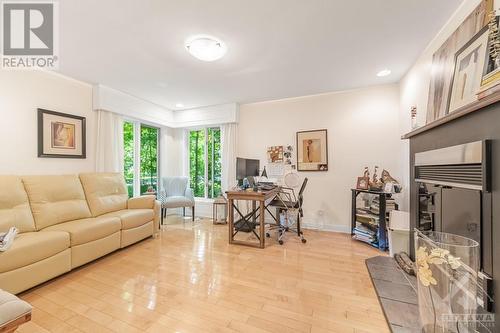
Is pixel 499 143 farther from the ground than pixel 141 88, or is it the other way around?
pixel 141 88

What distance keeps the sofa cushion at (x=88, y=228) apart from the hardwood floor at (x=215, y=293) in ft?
1.16

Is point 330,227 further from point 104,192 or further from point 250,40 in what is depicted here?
point 104,192

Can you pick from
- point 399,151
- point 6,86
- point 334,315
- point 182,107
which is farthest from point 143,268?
point 399,151

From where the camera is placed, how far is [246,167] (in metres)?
3.70

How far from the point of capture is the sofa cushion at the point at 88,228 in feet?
7.59

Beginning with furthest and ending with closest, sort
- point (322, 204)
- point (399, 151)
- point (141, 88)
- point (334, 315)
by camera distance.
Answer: point (322, 204), point (141, 88), point (399, 151), point (334, 315)

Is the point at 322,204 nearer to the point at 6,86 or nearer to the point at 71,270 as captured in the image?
the point at 71,270

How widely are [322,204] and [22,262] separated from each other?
3.97 m

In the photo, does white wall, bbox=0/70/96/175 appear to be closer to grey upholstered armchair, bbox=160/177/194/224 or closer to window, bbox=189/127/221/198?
grey upholstered armchair, bbox=160/177/194/224

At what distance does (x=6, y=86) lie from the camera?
2525 mm

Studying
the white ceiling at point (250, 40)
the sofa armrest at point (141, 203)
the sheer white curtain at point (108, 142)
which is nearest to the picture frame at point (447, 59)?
the white ceiling at point (250, 40)

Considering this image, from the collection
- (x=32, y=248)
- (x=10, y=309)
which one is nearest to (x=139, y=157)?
(x=32, y=248)

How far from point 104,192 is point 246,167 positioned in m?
2.32

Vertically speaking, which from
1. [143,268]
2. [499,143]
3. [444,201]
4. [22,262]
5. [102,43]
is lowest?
[143,268]
